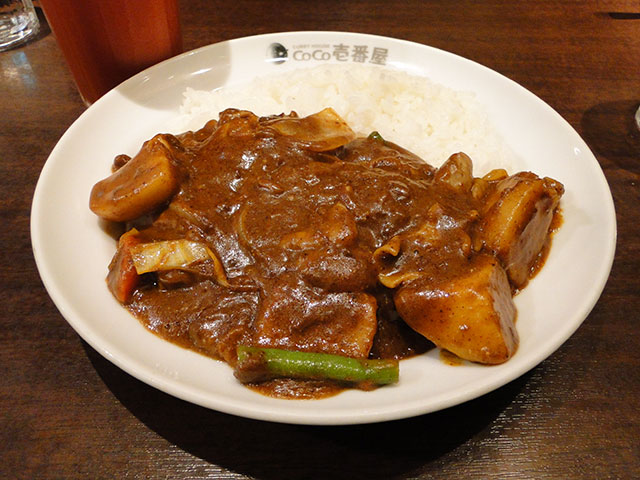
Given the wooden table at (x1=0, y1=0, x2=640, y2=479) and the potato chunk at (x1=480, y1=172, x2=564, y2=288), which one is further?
the potato chunk at (x1=480, y1=172, x2=564, y2=288)

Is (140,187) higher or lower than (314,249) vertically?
higher


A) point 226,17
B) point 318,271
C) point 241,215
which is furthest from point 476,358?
point 226,17

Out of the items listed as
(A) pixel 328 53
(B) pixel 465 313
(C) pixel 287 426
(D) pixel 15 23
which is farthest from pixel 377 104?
(D) pixel 15 23

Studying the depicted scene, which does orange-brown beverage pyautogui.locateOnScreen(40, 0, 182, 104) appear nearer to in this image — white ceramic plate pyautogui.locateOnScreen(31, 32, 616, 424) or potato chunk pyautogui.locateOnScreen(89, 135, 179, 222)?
white ceramic plate pyautogui.locateOnScreen(31, 32, 616, 424)

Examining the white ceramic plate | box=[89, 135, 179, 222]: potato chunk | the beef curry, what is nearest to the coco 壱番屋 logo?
the white ceramic plate

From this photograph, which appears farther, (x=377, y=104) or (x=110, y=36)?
(x=377, y=104)

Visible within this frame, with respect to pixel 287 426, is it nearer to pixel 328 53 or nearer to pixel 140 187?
pixel 140 187
